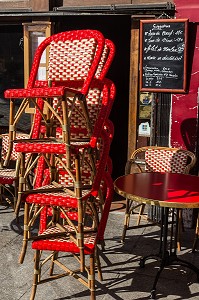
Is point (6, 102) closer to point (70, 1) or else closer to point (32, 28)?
point (32, 28)

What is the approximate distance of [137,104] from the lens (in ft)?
24.1

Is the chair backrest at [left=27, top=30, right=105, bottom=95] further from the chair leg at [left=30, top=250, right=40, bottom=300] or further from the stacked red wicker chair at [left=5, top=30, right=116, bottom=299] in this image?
the chair leg at [left=30, top=250, right=40, bottom=300]

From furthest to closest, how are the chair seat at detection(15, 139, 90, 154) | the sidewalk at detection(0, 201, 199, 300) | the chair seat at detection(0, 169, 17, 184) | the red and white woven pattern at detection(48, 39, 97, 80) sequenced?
the chair seat at detection(0, 169, 17, 184), the sidewalk at detection(0, 201, 199, 300), the red and white woven pattern at detection(48, 39, 97, 80), the chair seat at detection(15, 139, 90, 154)

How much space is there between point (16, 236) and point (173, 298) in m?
2.50

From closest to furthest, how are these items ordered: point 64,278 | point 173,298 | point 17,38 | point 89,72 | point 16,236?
1. point 89,72
2. point 173,298
3. point 64,278
4. point 16,236
5. point 17,38

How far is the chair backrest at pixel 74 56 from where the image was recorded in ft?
14.2

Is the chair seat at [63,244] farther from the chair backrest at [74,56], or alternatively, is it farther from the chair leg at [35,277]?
the chair backrest at [74,56]

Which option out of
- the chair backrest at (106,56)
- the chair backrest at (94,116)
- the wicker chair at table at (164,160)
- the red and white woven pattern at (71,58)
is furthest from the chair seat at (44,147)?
the wicker chair at table at (164,160)

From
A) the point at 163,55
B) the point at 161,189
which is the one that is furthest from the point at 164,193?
the point at 163,55

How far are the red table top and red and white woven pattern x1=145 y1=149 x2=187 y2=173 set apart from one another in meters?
0.91

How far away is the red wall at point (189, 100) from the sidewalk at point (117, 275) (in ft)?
4.69

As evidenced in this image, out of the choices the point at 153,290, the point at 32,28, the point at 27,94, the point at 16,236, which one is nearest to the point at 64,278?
the point at 153,290

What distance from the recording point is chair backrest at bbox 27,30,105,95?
4340 mm

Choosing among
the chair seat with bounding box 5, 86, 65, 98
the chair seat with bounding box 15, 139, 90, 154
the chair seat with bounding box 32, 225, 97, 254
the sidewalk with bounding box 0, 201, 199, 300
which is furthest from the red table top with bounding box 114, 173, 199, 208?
the chair seat with bounding box 5, 86, 65, 98
